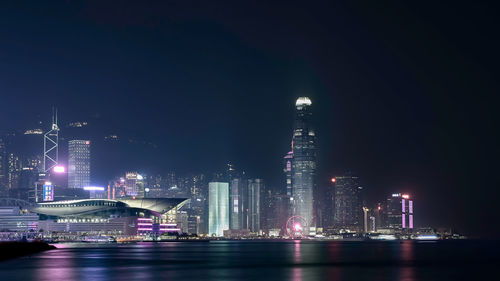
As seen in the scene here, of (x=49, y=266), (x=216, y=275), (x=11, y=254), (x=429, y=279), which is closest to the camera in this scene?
(x=429, y=279)

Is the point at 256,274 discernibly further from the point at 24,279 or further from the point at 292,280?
the point at 24,279

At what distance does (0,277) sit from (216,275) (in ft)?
86.2

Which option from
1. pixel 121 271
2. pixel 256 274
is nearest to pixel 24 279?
pixel 121 271

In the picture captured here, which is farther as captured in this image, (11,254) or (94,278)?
(11,254)

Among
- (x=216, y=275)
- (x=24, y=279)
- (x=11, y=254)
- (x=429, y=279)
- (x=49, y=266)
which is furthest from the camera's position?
(x=11, y=254)

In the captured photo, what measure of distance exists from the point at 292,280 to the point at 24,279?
29.7 metres

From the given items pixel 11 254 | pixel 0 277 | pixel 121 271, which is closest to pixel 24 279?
pixel 0 277

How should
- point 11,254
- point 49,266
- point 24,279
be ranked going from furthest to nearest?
point 11,254, point 49,266, point 24,279

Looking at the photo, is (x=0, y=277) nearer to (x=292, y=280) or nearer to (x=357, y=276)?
(x=292, y=280)

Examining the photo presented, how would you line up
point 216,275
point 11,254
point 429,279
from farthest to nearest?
point 11,254, point 216,275, point 429,279

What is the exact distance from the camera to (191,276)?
90812mm

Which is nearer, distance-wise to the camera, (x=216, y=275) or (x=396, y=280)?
(x=396, y=280)

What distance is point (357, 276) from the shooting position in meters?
88.7

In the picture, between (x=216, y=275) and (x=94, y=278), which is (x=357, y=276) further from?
(x=94, y=278)
